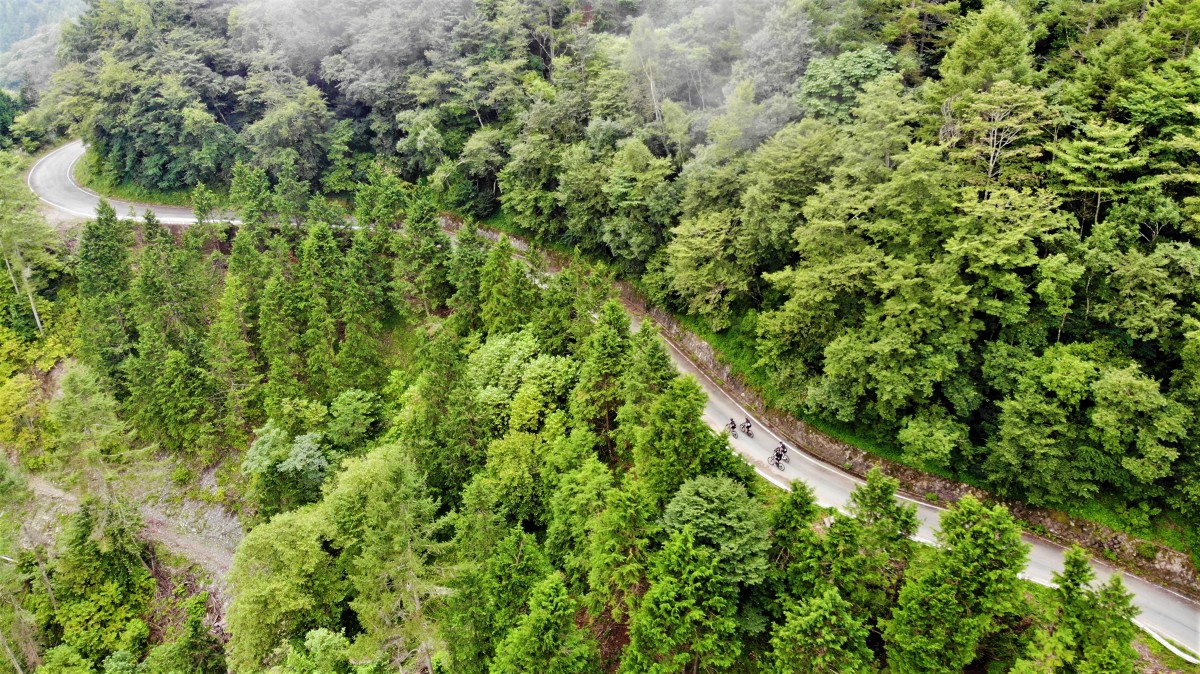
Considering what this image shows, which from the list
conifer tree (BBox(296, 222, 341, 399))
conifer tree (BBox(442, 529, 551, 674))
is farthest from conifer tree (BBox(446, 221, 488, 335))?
conifer tree (BBox(442, 529, 551, 674))

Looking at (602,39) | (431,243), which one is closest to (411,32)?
(602,39)

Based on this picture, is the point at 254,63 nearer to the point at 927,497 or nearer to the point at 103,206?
the point at 103,206

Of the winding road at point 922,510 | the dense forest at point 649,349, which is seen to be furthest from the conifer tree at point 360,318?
the winding road at point 922,510

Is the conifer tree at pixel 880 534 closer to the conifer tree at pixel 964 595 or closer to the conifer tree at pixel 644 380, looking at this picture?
the conifer tree at pixel 964 595

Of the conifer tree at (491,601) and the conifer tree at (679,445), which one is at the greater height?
the conifer tree at (679,445)

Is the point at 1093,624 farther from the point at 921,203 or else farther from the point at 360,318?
the point at 360,318
